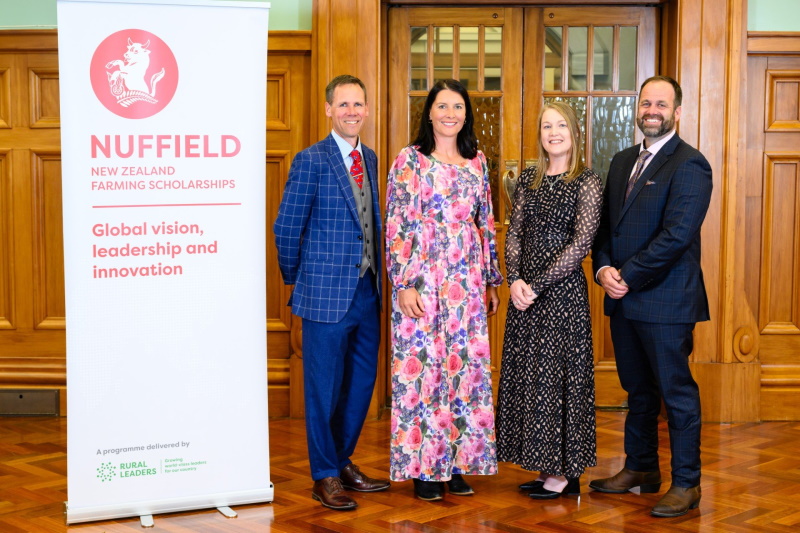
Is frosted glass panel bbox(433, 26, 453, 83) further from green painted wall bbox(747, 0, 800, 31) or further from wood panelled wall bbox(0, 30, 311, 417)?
green painted wall bbox(747, 0, 800, 31)

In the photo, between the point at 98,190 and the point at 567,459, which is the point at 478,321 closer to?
the point at 567,459

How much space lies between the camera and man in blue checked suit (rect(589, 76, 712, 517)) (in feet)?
10.8

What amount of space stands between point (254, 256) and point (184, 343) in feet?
1.38

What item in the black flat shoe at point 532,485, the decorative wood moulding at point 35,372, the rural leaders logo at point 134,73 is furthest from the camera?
the decorative wood moulding at point 35,372

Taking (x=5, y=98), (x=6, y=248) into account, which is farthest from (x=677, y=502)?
(x=5, y=98)

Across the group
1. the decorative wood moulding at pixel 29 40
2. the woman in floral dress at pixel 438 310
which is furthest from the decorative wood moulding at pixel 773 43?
the decorative wood moulding at pixel 29 40

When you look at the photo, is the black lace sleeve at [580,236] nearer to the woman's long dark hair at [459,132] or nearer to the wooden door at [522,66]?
the woman's long dark hair at [459,132]

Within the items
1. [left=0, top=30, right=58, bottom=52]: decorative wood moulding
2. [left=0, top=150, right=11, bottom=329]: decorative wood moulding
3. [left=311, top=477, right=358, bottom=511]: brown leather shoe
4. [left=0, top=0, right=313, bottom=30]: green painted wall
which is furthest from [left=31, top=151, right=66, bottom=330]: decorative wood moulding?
[left=311, top=477, right=358, bottom=511]: brown leather shoe

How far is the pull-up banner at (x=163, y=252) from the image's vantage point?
3.15 metres

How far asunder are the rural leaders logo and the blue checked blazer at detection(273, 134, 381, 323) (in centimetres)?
57

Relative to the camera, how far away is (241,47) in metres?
3.31

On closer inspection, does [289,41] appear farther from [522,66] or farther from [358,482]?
[358,482]

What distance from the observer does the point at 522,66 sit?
5.12m

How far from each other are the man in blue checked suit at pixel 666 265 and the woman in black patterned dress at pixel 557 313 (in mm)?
145
